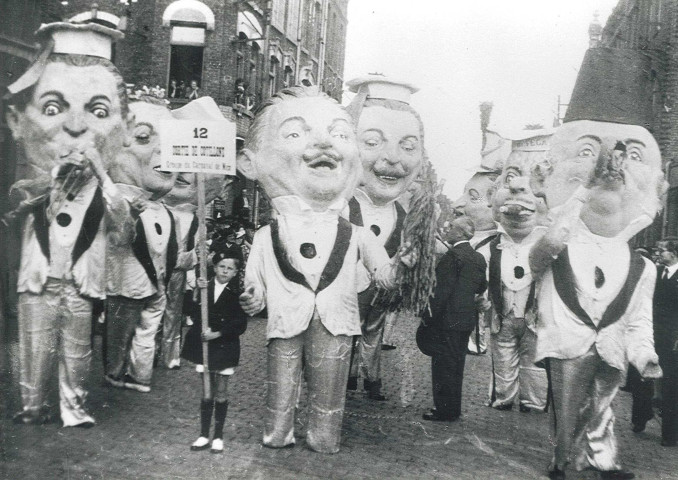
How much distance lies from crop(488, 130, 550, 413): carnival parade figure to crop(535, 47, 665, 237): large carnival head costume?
154cm

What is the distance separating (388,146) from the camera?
20.4 feet

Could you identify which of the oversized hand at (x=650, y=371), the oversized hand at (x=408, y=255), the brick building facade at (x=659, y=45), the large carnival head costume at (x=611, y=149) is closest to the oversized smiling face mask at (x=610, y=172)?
the large carnival head costume at (x=611, y=149)

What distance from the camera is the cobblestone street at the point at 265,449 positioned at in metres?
4.61

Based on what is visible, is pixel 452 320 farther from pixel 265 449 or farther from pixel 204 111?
pixel 204 111

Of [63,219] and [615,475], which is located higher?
[63,219]

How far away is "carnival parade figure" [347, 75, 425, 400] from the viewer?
20.4 ft

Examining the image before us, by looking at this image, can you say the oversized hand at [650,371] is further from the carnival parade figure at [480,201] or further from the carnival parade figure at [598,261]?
the carnival parade figure at [480,201]

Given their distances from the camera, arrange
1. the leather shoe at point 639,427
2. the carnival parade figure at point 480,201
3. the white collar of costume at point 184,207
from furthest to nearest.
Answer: the carnival parade figure at point 480,201 → the white collar of costume at point 184,207 → the leather shoe at point 639,427

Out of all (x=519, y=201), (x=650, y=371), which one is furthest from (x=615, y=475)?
(x=519, y=201)

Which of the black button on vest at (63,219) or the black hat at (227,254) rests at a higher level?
the black button on vest at (63,219)

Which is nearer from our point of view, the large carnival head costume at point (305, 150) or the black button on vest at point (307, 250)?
the black button on vest at point (307, 250)

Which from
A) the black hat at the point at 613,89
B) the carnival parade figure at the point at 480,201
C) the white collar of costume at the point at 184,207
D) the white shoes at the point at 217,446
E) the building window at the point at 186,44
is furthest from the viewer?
the carnival parade figure at the point at 480,201

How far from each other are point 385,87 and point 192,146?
2.00m

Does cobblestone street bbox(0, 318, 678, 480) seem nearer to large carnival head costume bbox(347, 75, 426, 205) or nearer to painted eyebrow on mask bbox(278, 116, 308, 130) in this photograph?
large carnival head costume bbox(347, 75, 426, 205)
